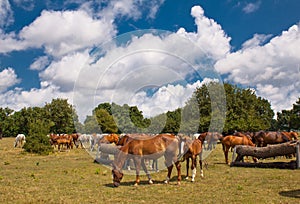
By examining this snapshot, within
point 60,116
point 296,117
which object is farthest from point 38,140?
point 296,117

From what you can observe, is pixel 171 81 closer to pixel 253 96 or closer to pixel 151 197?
pixel 151 197

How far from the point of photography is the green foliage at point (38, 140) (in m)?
27.8

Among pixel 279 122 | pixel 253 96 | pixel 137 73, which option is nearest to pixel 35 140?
pixel 137 73

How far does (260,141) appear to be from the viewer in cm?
2436

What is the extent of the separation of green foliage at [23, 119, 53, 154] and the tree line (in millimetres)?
93

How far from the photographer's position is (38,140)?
2834 cm

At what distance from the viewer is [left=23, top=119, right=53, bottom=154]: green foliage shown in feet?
91.4

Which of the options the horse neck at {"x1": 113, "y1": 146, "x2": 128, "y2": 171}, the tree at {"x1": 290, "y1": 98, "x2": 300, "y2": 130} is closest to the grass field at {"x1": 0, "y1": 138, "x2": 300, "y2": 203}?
the horse neck at {"x1": 113, "y1": 146, "x2": 128, "y2": 171}

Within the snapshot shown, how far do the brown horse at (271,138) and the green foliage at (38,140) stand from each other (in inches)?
727

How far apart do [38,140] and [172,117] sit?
12685 millimetres

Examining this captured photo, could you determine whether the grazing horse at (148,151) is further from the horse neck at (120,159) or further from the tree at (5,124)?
the tree at (5,124)

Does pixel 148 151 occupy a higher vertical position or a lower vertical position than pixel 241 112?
lower

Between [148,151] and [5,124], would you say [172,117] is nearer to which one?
[148,151]

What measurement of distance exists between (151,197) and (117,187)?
7.11 feet
